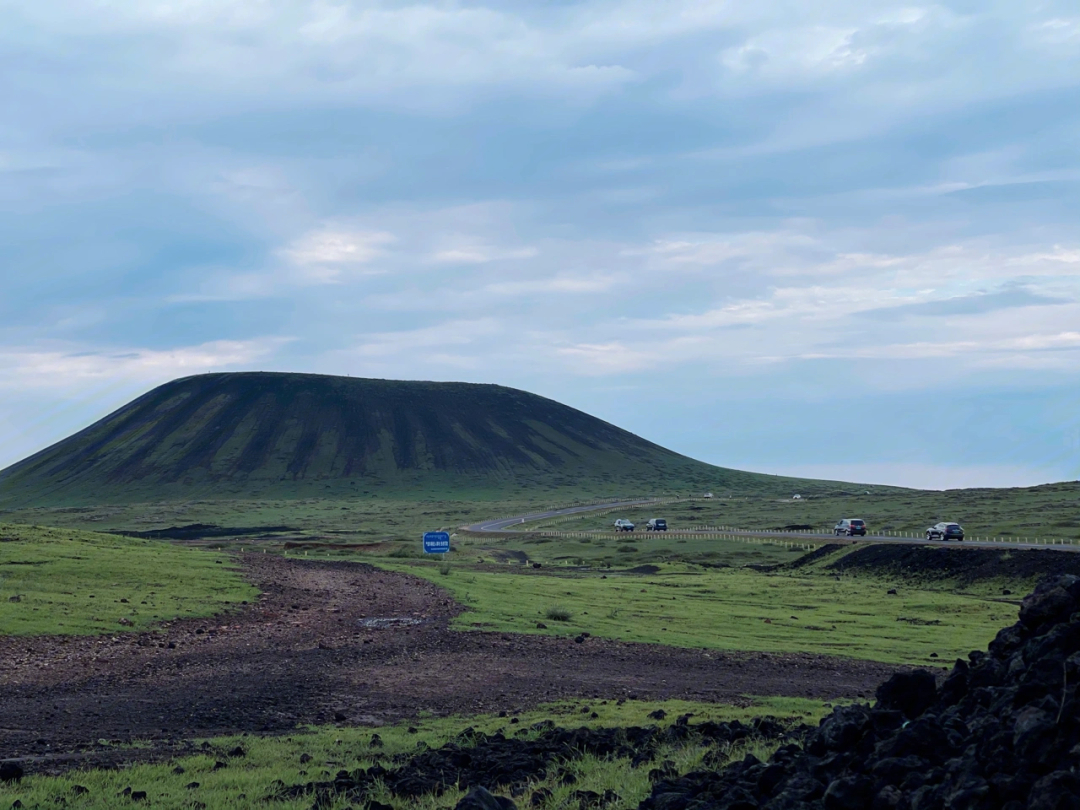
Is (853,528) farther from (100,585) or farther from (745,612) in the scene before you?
(100,585)

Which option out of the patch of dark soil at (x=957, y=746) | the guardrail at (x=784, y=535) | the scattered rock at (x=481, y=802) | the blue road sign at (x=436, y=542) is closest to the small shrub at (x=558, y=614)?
the patch of dark soil at (x=957, y=746)

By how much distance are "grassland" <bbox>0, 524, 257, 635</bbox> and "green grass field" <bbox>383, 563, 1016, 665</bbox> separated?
9.87 metres

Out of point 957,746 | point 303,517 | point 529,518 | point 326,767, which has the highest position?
point 957,746

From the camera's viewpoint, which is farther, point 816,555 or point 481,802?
point 816,555

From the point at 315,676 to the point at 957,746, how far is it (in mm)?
16208

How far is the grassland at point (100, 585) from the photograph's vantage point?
28656 millimetres

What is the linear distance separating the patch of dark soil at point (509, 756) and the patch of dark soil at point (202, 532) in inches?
3992

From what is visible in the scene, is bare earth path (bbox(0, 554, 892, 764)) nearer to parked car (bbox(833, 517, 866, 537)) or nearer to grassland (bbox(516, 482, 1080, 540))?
grassland (bbox(516, 482, 1080, 540))

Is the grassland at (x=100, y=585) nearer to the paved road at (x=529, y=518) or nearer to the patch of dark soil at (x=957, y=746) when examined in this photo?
the patch of dark soil at (x=957, y=746)

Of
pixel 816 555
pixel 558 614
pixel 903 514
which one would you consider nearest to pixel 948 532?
pixel 816 555

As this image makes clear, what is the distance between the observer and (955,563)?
5356 centimetres

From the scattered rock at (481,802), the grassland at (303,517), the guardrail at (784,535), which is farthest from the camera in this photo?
the grassland at (303,517)

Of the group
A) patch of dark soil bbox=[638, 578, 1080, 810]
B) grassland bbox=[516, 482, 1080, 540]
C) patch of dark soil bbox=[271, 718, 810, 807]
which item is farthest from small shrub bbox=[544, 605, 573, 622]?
grassland bbox=[516, 482, 1080, 540]

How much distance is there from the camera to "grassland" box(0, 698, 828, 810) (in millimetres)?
11438
